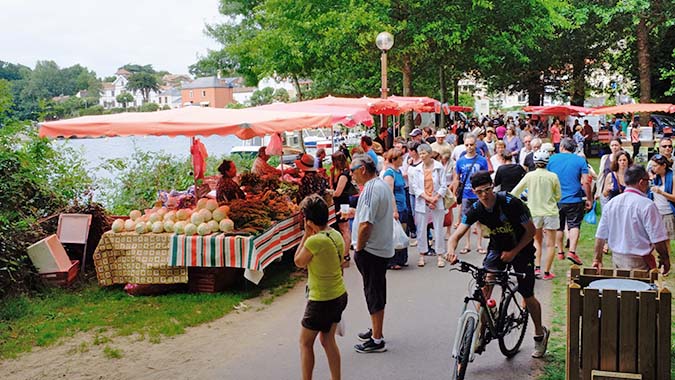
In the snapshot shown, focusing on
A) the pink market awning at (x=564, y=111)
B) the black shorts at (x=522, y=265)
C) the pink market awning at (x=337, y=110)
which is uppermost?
the pink market awning at (x=564, y=111)

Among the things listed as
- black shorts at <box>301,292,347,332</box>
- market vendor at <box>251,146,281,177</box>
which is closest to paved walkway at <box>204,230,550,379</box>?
black shorts at <box>301,292,347,332</box>

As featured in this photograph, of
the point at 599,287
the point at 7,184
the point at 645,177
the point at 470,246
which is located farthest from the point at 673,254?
the point at 7,184

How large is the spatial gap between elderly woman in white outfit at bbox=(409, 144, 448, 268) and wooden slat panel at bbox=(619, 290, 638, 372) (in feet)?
18.8

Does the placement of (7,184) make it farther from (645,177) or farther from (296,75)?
(296,75)

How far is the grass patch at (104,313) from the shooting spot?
23.6 feet

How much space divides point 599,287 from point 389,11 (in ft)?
69.8

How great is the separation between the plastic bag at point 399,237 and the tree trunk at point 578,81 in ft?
110

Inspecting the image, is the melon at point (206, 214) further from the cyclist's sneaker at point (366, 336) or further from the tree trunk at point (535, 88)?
the tree trunk at point (535, 88)

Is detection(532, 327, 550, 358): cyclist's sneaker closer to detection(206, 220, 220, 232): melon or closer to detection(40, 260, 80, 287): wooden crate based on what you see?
detection(206, 220, 220, 232): melon

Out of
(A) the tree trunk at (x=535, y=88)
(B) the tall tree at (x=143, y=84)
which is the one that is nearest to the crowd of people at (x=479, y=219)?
(A) the tree trunk at (x=535, y=88)

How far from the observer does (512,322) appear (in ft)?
19.3

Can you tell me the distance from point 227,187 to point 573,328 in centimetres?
649

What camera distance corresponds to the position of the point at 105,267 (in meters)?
8.81

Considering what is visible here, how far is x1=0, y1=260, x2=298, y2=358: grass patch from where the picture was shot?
7.19 metres
